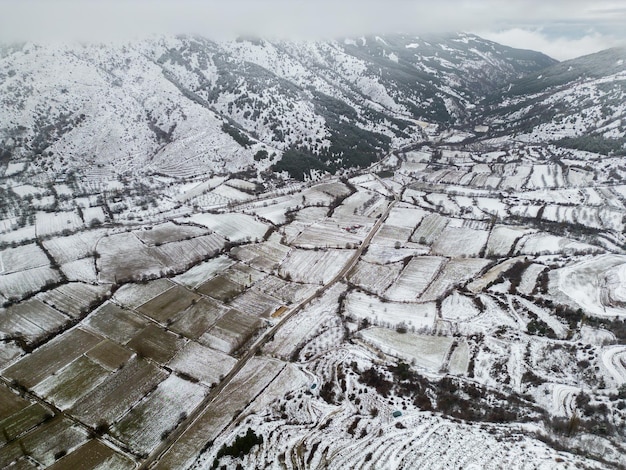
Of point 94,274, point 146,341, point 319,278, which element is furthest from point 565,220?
point 94,274

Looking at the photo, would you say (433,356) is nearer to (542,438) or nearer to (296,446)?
(542,438)

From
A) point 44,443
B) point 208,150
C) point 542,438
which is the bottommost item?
point 44,443

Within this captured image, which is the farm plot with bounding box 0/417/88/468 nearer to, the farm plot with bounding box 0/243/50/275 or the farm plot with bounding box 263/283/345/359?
the farm plot with bounding box 263/283/345/359

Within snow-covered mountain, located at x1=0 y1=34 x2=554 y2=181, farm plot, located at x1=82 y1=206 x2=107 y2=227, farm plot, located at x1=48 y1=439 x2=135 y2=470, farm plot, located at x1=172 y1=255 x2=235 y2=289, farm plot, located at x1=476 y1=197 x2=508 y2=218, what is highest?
snow-covered mountain, located at x1=0 y1=34 x2=554 y2=181

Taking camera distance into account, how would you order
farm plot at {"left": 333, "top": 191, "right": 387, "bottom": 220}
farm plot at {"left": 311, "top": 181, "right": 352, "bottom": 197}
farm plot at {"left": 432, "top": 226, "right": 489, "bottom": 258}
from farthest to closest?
farm plot at {"left": 311, "top": 181, "right": 352, "bottom": 197} → farm plot at {"left": 333, "top": 191, "right": 387, "bottom": 220} → farm plot at {"left": 432, "top": 226, "right": 489, "bottom": 258}

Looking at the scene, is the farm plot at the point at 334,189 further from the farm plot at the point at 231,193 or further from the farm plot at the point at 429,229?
the farm plot at the point at 429,229

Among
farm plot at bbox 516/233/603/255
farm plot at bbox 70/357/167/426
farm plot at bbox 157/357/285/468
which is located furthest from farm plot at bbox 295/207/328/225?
farm plot at bbox 70/357/167/426

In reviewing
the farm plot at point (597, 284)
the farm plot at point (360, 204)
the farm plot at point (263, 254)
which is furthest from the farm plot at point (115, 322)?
the farm plot at point (597, 284)
